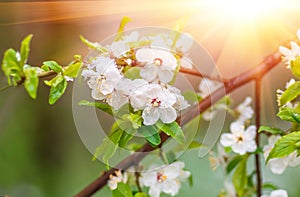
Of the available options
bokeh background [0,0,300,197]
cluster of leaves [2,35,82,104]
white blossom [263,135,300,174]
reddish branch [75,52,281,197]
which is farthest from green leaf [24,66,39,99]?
bokeh background [0,0,300,197]

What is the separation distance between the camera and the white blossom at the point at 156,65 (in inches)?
22.1

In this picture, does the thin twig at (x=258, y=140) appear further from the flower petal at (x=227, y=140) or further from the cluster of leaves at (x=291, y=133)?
the cluster of leaves at (x=291, y=133)

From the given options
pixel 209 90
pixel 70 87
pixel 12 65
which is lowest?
pixel 70 87

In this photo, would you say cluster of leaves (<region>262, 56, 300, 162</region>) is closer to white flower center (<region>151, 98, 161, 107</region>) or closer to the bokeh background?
white flower center (<region>151, 98, 161, 107</region>)

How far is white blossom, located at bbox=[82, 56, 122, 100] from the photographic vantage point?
0.53m

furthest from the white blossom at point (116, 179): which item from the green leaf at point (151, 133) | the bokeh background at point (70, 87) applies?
the bokeh background at point (70, 87)

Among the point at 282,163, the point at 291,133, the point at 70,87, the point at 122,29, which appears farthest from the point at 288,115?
the point at 70,87

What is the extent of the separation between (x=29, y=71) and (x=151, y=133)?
0.16 meters

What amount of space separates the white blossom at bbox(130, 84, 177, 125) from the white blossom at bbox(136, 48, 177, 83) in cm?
2

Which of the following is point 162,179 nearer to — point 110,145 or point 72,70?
point 110,145

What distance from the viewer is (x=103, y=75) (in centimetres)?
Result: 53

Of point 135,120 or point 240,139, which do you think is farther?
point 240,139

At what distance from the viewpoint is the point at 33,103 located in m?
1.95

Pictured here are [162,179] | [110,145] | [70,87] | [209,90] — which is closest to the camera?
[110,145]
